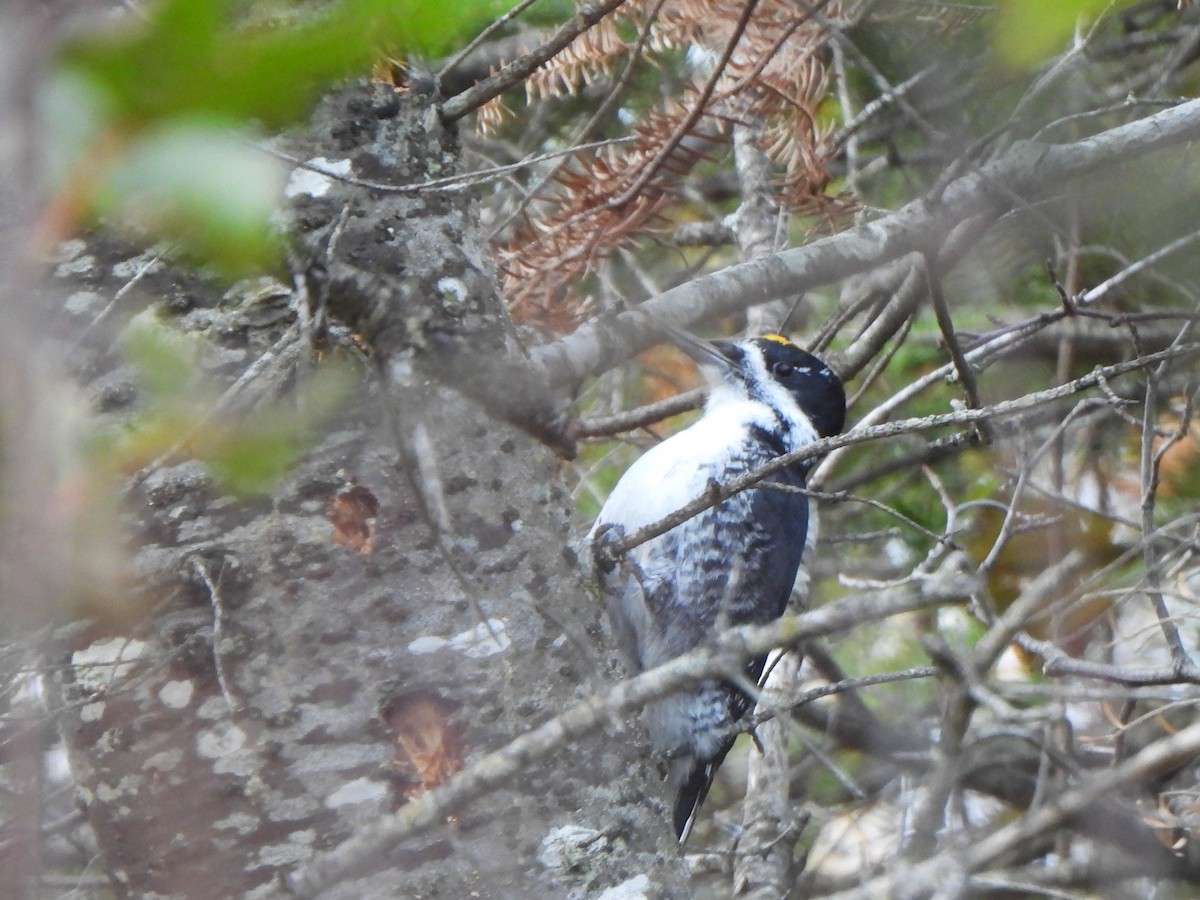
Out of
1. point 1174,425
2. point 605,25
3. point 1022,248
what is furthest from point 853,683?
point 1174,425

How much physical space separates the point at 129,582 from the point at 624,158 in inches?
66.9

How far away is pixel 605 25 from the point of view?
2.88m

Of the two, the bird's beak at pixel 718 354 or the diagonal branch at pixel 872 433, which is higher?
the bird's beak at pixel 718 354

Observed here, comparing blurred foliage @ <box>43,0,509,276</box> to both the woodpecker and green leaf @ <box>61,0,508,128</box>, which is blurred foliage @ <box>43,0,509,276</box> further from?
the woodpecker

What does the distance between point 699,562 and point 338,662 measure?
1579 mm

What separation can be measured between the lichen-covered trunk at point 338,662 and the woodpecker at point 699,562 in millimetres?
1113

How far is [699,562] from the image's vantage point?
3.20 meters

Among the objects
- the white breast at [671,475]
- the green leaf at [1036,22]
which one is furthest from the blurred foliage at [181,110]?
the white breast at [671,475]

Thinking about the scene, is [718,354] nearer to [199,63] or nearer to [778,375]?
[778,375]

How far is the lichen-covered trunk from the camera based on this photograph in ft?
5.49

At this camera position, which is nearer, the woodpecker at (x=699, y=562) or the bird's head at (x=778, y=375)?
the woodpecker at (x=699, y=562)

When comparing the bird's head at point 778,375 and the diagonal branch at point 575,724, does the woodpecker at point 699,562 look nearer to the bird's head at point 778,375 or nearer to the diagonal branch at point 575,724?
the bird's head at point 778,375

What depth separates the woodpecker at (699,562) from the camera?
10.1ft

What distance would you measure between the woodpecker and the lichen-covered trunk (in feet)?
3.65
